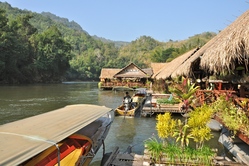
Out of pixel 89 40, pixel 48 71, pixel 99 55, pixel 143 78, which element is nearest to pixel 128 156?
pixel 143 78

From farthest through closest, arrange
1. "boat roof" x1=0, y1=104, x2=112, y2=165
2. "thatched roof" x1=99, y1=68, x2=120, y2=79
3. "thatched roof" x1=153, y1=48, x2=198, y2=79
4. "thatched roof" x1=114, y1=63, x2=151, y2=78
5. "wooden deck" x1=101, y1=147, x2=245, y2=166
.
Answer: "thatched roof" x1=99, y1=68, x2=120, y2=79 < "thatched roof" x1=114, y1=63, x2=151, y2=78 < "thatched roof" x1=153, y1=48, x2=198, y2=79 < "wooden deck" x1=101, y1=147, x2=245, y2=166 < "boat roof" x1=0, y1=104, x2=112, y2=165

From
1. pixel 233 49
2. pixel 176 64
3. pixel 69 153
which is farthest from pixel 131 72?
pixel 69 153

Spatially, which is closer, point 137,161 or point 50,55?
point 137,161

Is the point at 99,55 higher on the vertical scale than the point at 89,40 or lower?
lower

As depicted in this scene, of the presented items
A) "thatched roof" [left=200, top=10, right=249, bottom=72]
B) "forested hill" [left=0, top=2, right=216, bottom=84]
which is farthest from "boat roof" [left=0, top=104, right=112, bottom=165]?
"forested hill" [left=0, top=2, right=216, bottom=84]

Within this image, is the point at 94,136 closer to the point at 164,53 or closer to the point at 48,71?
the point at 48,71

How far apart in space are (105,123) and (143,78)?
3714 centimetres

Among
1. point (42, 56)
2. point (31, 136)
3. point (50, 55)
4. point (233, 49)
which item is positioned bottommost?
point (31, 136)

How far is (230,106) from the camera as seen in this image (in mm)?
8070

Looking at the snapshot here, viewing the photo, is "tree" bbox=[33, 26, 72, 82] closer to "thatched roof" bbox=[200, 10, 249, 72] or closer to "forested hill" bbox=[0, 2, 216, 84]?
"forested hill" bbox=[0, 2, 216, 84]

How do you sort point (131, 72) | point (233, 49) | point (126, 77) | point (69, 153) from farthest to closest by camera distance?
point (131, 72)
point (126, 77)
point (233, 49)
point (69, 153)

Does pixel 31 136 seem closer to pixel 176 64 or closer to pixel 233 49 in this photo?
pixel 233 49

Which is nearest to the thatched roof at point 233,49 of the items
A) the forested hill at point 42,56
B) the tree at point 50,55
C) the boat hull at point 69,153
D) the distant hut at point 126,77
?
the boat hull at point 69,153

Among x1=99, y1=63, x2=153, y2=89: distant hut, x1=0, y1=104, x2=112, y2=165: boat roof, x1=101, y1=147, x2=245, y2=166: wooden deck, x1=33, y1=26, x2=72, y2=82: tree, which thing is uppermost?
x1=33, y1=26, x2=72, y2=82: tree
